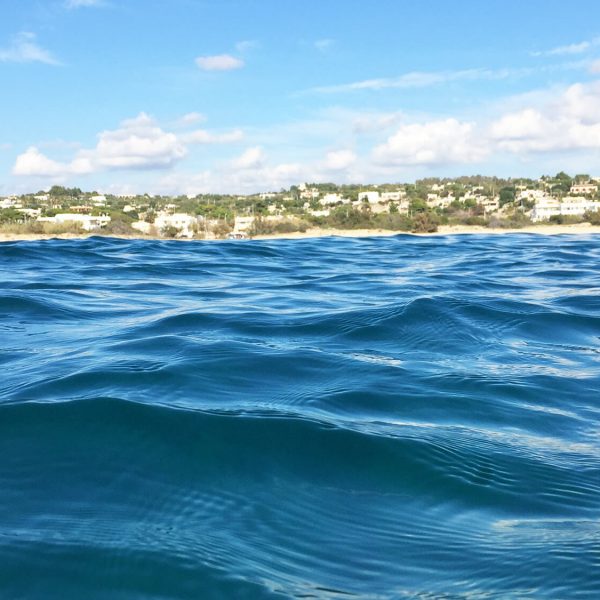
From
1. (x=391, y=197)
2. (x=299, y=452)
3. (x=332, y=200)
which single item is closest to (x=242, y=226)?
(x=299, y=452)

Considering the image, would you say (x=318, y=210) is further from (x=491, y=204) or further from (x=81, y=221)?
(x=81, y=221)

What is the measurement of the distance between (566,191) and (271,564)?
354 feet

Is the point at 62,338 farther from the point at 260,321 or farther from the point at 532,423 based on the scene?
the point at 532,423

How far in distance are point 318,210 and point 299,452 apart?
253ft

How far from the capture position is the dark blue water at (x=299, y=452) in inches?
72.4

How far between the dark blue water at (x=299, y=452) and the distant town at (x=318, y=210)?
31.2m

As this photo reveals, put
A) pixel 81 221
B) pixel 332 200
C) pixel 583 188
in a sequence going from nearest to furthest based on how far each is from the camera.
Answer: pixel 81 221
pixel 583 188
pixel 332 200

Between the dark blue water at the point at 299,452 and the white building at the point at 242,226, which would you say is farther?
the white building at the point at 242,226

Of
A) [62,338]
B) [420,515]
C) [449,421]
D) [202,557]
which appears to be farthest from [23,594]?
[62,338]

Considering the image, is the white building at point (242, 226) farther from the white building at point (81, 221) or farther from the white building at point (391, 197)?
the white building at point (391, 197)

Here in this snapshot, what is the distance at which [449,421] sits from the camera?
10.2 feet

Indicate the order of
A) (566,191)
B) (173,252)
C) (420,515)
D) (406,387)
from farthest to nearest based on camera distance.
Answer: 1. (566,191)
2. (173,252)
3. (406,387)
4. (420,515)

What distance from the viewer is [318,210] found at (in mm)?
79000

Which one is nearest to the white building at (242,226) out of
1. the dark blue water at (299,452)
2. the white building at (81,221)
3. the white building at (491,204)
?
the white building at (81,221)
